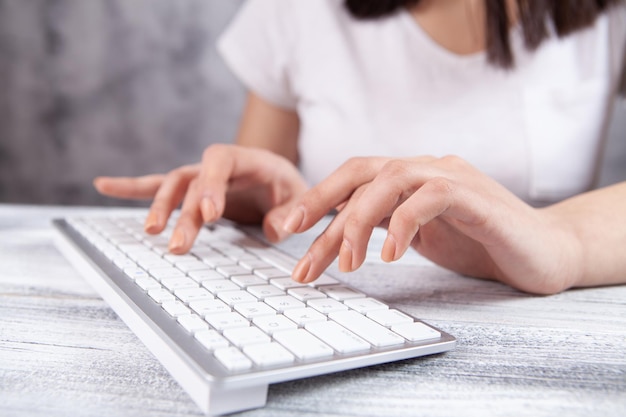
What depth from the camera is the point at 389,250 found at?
429 mm

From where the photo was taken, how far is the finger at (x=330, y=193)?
525mm

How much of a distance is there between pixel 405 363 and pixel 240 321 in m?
0.11

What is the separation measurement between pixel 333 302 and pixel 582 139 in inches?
31.6

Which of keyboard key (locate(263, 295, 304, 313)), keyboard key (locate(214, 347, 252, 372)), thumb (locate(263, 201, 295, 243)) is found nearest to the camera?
keyboard key (locate(214, 347, 252, 372))

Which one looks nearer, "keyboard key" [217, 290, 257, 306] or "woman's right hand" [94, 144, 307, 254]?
"keyboard key" [217, 290, 257, 306]

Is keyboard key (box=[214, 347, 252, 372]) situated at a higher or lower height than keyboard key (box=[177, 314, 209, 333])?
higher

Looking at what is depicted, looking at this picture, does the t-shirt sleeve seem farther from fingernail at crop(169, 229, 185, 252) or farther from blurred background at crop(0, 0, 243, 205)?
blurred background at crop(0, 0, 243, 205)

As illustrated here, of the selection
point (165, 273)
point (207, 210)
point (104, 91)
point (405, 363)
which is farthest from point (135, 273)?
point (104, 91)

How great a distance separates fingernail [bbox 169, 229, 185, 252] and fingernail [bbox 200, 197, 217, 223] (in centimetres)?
3

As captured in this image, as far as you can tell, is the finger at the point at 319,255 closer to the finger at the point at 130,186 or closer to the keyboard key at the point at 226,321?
the keyboard key at the point at 226,321

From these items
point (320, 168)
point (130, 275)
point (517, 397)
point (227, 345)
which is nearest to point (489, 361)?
point (517, 397)

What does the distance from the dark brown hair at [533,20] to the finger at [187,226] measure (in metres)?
0.58

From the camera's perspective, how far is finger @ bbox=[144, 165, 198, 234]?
0.65 meters

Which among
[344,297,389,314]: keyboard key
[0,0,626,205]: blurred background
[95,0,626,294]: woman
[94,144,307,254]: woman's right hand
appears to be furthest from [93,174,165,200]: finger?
[0,0,626,205]: blurred background
